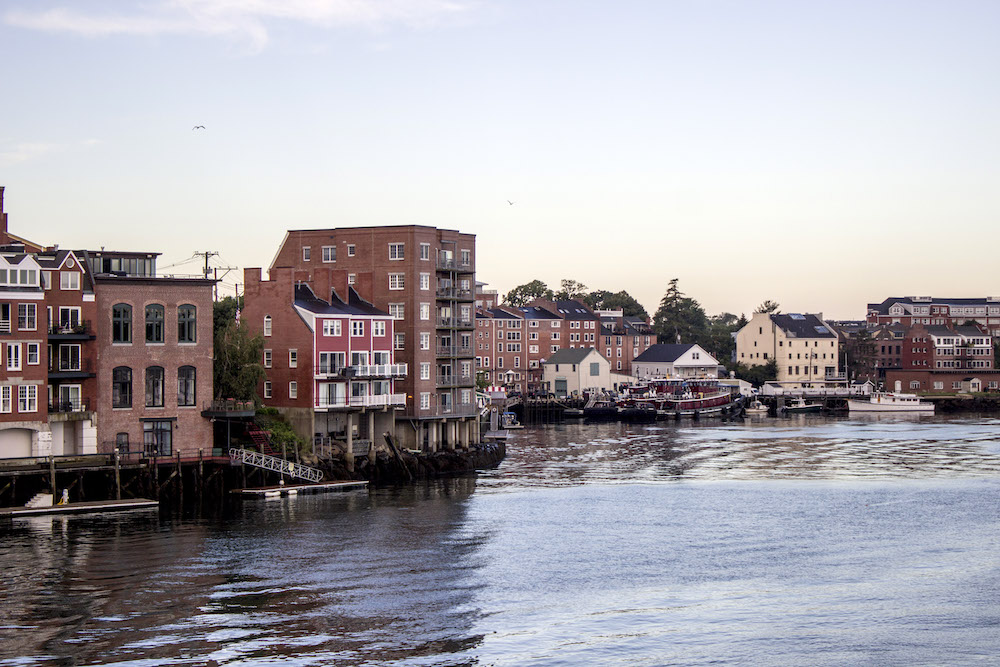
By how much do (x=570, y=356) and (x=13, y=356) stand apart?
10923 centimetres

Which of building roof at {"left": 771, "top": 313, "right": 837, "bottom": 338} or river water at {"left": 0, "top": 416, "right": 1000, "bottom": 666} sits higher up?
building roof at {"left": 771, "top": 313, "right": 837, "bottom": 338}

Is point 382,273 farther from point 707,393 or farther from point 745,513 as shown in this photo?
point 707,393

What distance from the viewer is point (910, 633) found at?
133 feet

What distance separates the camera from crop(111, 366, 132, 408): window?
223ft

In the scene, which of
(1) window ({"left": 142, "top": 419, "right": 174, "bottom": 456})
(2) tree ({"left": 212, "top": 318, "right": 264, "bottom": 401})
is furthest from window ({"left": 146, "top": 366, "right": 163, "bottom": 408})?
(2) tree ({"left": 212, "top": 318, "right": 264, "bottom": 401})

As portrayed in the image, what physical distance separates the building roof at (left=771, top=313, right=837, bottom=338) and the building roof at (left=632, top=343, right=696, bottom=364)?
15.2 m

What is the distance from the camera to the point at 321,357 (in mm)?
78750

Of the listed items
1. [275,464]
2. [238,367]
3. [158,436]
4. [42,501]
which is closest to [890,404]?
[238,367]

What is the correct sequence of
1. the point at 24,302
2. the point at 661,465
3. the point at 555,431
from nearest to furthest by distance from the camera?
the point at 24,302 < the point at 661,465 < the point at 555,431

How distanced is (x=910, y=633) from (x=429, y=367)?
5121 cm

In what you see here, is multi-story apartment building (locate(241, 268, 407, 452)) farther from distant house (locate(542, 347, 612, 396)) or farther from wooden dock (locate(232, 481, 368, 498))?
distant house (locate(542, 347, 612, 396))

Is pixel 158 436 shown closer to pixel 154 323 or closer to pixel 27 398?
pixel 154 323

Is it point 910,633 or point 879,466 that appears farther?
point 879,466

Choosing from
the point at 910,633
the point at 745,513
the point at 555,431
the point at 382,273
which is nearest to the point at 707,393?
the point at 555,431
